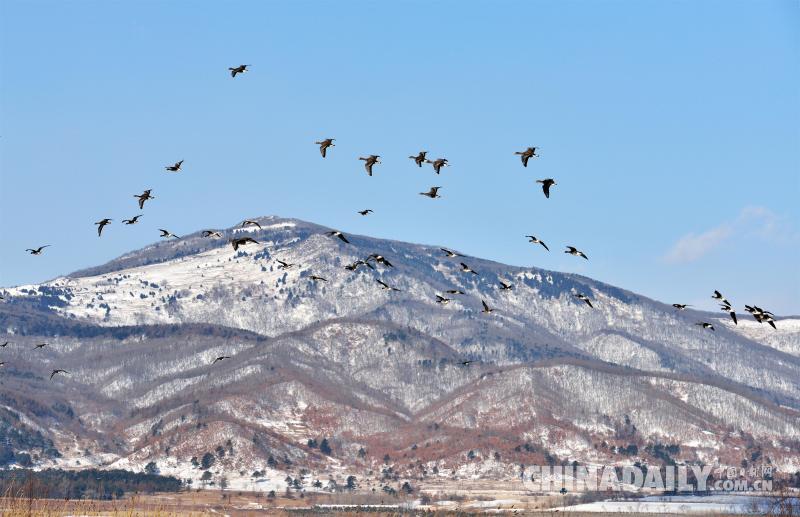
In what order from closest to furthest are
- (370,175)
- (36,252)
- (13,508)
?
(13,508), (370,175), (36,252)

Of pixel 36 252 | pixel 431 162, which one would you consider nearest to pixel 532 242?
pixel 431 162

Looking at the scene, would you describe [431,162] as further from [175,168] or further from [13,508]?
[13,508]

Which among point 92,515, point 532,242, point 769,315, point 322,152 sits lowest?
point 92,515

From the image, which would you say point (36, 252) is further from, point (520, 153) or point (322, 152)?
point (520, 153)

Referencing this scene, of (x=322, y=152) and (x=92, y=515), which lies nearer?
(x=322, y=152)

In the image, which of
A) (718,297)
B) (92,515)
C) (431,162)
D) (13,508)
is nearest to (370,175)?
(431,162)

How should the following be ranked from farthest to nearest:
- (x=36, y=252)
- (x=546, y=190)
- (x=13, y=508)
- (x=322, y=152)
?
1. (x=36, y=252)
2. (x=322, y=152)
3. (x=546, y=190)
4. (x=13, y=508)

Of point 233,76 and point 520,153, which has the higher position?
point 233,76

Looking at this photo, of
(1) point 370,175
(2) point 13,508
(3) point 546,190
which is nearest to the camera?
(2) point 13,508

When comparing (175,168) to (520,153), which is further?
(175,168)
